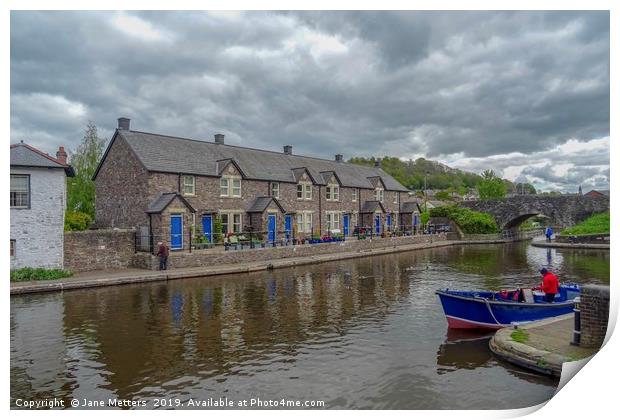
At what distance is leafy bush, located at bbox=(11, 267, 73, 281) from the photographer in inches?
773

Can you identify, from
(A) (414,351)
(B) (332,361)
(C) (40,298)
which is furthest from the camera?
(C) (40,298)

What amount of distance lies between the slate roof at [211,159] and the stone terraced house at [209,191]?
3.1 inches

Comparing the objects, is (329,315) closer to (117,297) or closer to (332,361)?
(332,361)

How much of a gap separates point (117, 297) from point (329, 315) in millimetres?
9295

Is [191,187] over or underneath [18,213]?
over

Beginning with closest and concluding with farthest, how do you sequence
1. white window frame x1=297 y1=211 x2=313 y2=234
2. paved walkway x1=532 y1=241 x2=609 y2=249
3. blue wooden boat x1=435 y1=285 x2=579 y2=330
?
blue wooden boat x1=435 y1=285 x2=579 y2=330 → white window frame x1=297 y1=211 x2=313 y2=234 → paved walkway x1=532 y1=241 x2=609 y2=249

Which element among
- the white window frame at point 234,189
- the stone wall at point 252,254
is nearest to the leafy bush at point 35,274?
the stone wall at point 252,254

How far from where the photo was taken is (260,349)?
1120 cm

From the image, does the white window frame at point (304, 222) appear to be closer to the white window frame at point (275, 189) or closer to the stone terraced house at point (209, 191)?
the stone terraced house at point (209, 191)

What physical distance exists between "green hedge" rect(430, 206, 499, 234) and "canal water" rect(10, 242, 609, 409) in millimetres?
34678

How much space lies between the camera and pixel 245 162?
117ft

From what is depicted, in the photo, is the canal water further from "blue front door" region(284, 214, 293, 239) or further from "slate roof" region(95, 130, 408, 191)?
"blue front door" region(284, 214, 293, 239)

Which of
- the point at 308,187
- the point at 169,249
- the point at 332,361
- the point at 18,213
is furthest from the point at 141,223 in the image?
the point at 332,361

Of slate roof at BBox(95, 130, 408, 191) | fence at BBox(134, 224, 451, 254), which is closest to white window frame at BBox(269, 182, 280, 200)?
slate roof at BBox(95, 130, 408, 191)
